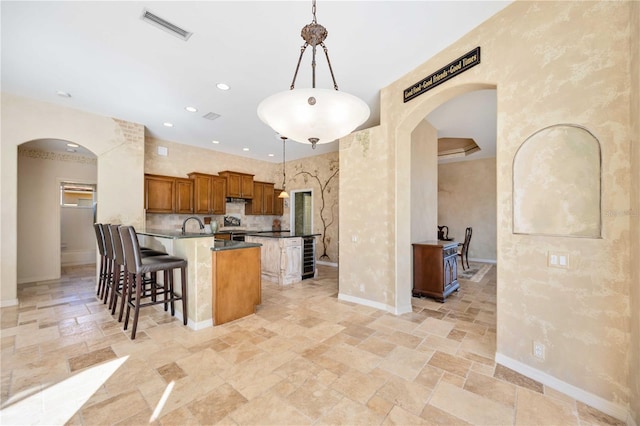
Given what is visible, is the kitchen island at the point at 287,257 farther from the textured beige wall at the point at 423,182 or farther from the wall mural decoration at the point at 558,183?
the wall mural decoration at the point at 558,183

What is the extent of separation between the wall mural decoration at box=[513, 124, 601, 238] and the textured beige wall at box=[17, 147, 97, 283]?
8.08m

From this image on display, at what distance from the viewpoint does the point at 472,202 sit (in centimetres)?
786

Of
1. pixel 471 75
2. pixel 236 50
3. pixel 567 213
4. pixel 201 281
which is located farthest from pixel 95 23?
pixel 567 213

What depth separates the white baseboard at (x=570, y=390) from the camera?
5.42 ft

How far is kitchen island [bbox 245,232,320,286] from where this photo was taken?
199 inches

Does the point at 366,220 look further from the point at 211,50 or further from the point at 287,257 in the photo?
the point at 211,50

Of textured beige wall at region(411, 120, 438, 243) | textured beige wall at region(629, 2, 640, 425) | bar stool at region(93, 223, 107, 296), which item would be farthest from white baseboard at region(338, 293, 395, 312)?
bar stool at region(93, 223, 107, 296)

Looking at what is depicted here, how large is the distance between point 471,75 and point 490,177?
6112 millimetres

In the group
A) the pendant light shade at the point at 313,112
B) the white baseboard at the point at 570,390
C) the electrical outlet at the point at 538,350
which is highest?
the pendant light shade at the point at 313,112

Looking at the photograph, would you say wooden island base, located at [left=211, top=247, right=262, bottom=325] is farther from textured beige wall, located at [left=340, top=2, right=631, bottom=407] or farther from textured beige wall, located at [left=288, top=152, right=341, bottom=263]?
textured beige wall, located at [left=288, top=152, right=341, bottom=263]

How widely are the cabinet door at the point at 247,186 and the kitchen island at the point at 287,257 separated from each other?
6.54 feet

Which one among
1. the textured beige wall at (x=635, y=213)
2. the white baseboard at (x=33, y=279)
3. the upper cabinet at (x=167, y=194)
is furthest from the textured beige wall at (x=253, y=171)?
the textured beige wall at (x=635, y=213)

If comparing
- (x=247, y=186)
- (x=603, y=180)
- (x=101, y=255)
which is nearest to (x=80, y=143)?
(x=101, y=255)

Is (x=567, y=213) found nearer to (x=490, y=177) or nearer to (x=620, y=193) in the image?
(x=620, y=193)
